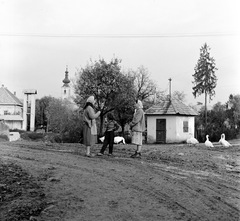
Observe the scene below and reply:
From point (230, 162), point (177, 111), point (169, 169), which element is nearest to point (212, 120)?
point (177, 111)

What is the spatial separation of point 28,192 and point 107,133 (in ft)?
18.4

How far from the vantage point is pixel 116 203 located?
5.04 metres

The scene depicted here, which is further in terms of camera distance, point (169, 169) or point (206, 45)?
point (206, 45)

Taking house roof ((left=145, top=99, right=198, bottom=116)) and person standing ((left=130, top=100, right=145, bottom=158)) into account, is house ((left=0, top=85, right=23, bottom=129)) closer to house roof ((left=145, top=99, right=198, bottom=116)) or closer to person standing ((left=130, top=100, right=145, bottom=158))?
house roof ((left=145, top=99, right=198, bottom=116))

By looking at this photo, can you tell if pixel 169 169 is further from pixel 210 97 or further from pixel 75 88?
pixel 210 97

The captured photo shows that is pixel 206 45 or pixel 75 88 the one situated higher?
pixel 206 45

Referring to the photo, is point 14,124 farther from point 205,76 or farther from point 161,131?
point 205,76

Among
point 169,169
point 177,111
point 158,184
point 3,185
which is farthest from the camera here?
point 177,111

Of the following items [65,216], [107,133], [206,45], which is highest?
[206,45]

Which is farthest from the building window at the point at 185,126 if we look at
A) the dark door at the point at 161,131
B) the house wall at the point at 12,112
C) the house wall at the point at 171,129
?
the house wall at the point at 12,112

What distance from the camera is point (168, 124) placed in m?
26.7

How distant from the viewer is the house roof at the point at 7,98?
20.3 m

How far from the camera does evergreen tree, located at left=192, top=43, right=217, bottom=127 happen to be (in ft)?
161

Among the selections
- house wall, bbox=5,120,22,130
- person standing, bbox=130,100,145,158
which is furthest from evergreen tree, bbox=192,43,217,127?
person standing, bbox=130,100,145,158
